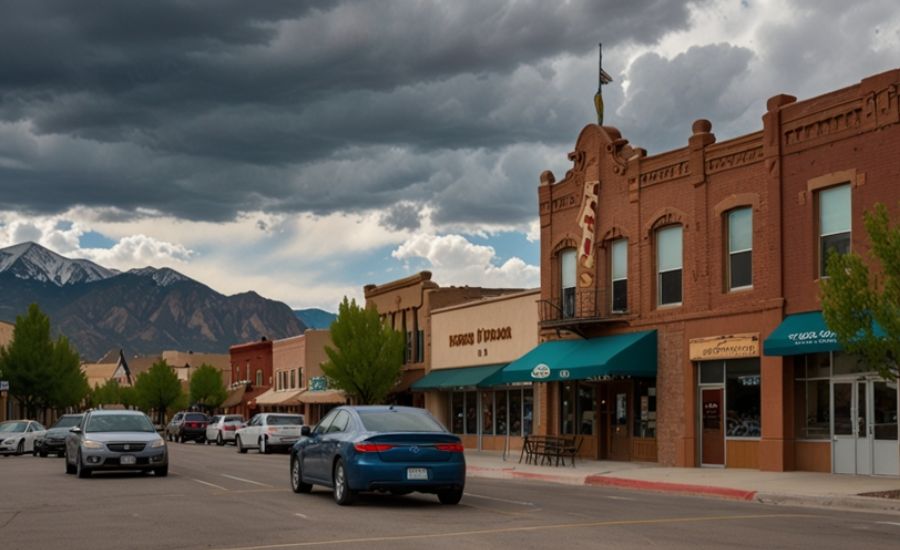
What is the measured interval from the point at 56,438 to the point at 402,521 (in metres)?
29.8

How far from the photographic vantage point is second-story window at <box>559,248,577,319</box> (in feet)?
125

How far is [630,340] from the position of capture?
111ft

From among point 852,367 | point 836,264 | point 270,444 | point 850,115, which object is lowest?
point 270,444

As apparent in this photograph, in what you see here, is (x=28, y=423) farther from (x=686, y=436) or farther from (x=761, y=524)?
(x=761, y=524)

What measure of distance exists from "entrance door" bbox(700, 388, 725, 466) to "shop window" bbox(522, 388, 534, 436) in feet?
35.9

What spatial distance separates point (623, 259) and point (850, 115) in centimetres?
965

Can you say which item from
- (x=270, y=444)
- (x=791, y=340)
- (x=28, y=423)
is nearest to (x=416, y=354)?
(x=270, y=444)

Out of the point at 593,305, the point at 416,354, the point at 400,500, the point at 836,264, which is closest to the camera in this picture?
the point at 400,500

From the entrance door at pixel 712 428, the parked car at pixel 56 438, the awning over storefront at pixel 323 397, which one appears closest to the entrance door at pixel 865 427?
the entrance door at pixel 712 428

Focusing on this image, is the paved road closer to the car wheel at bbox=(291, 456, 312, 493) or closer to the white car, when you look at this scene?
the car wheel at bbox=(291, 456, 312, 493)

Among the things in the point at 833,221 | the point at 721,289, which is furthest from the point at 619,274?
the point at 833,221

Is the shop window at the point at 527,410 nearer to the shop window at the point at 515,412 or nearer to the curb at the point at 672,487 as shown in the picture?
the shop window at the point at 515,412

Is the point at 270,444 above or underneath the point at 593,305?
underneath

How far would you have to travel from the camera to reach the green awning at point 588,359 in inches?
1309
